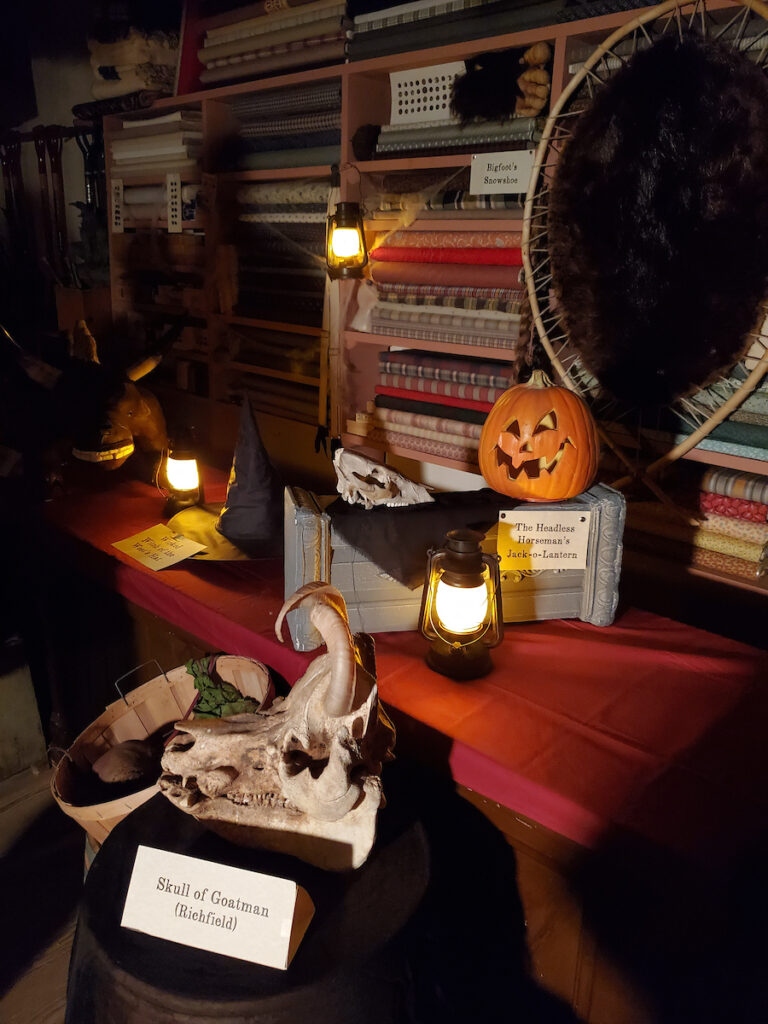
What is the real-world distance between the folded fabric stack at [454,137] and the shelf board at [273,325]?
795 millimetres

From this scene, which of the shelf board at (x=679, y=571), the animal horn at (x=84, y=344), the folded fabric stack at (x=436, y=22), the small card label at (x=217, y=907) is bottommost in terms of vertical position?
the small card label at (x=217, y=907)

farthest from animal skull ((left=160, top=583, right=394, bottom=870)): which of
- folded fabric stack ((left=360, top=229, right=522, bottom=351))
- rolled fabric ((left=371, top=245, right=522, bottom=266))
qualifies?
rolled fabric ((left=371, top=245, right=522, bottom=266))

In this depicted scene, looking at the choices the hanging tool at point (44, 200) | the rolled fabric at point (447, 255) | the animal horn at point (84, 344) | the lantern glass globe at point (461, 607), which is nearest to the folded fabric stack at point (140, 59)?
the hanging tool at point (44, 200)

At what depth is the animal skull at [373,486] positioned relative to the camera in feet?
5.18

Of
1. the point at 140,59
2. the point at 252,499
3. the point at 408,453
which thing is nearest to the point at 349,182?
the point at 408,453

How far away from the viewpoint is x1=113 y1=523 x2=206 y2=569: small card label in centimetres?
200

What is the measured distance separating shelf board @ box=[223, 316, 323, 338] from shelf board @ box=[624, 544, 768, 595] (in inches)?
66.1

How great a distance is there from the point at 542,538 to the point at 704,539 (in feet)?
2.66

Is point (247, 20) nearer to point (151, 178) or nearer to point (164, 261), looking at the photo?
point (151, 178)

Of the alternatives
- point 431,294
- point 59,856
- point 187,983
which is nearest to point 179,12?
point 431,294

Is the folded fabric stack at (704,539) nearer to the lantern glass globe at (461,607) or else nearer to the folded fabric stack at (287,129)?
the lantern glass globe at (461,607)

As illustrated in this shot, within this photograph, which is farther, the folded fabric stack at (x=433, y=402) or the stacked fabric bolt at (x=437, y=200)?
the folded fabric stack at (x=433, y=402)

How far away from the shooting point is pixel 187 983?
990 mm

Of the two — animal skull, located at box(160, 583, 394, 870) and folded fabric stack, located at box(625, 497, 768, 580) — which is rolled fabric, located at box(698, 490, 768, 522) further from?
animal skull, located at box(160, 583, 394, 870)
